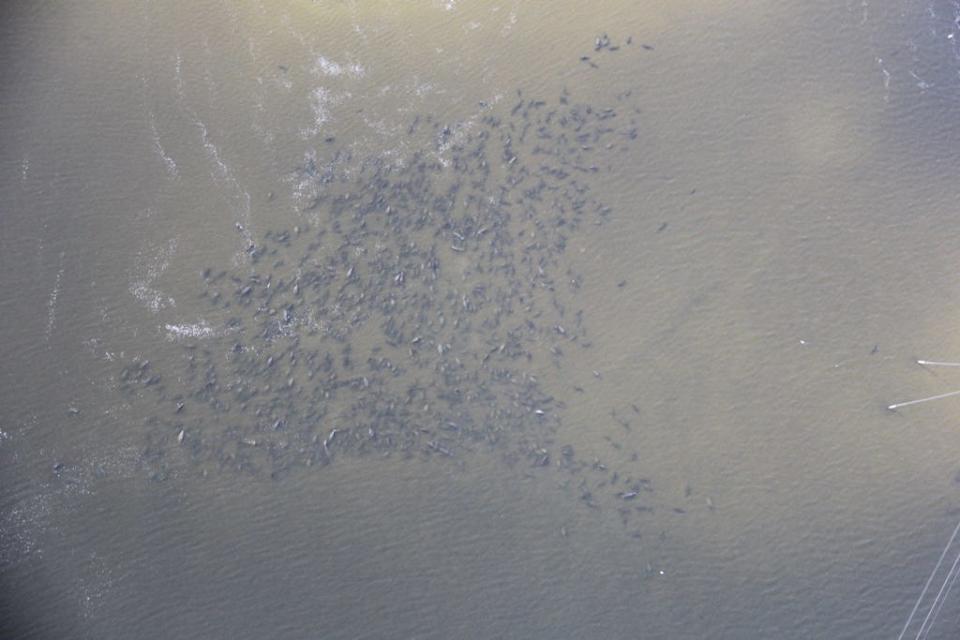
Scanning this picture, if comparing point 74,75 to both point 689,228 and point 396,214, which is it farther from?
point 689,228

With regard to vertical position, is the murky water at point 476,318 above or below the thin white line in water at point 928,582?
above

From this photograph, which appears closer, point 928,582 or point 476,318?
point 928,582

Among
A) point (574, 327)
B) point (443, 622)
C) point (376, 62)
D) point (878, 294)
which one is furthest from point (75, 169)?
point (878, 294)

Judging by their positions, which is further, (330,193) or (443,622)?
(330,193)

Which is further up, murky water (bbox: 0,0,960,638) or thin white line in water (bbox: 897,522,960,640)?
murky water (bbox: 0,0,960,638)

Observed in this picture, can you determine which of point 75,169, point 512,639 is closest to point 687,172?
point 512,639

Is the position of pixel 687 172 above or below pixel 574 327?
above

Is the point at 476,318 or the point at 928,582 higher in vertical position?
the point at 476,318

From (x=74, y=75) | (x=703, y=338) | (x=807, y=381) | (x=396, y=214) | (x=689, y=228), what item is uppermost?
(x=74, y=75)
